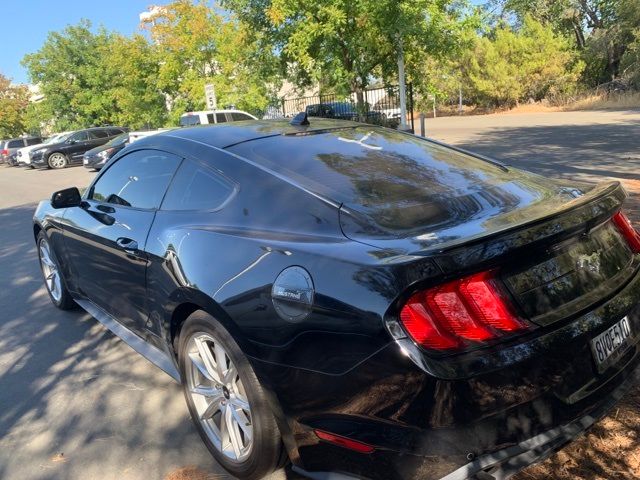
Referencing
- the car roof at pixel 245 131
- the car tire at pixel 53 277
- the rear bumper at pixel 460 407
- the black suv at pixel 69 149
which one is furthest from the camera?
the black suv at pixel 69 149

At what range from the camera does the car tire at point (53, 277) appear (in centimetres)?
500

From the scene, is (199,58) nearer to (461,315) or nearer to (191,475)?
(191,475)

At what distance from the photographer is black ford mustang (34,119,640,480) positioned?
1901 millimetres

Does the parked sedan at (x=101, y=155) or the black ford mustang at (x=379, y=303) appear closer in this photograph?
the black ford mustang at (x=379, y=303)

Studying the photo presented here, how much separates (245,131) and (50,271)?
118 inches

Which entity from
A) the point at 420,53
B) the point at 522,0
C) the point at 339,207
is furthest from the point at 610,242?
the point at 522,0

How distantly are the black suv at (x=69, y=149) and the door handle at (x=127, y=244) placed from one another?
87.3 feet

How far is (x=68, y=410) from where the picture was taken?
3529 mm

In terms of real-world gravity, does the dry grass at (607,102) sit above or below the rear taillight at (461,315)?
below

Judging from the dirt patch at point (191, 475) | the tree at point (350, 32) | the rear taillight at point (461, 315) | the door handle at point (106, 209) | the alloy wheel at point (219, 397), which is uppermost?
the tree at point (350, 32)

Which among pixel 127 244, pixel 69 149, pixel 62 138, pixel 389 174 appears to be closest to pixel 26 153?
pixel 62 138

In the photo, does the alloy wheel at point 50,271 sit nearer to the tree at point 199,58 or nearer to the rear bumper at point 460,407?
the rear bumper at point 460,407

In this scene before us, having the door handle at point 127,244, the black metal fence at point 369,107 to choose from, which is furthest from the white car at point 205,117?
the door handle at point 127,244

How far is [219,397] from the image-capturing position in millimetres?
2768
